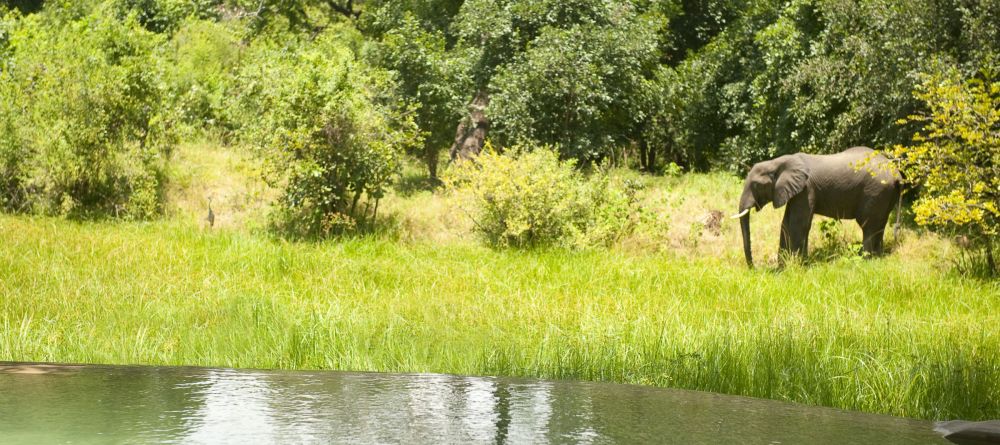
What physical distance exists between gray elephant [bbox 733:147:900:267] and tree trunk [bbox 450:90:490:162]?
6664 mm

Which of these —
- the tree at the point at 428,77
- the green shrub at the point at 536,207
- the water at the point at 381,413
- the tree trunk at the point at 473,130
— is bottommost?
the water at the point at 381,413

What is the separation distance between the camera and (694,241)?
13484 millimetres

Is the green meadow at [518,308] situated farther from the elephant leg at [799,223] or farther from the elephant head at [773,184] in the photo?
the elephant head at [773,184]

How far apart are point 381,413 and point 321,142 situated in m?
10.7

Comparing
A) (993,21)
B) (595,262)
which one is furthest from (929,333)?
(993,21)

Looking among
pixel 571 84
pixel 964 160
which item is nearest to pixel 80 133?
pixel 571 84

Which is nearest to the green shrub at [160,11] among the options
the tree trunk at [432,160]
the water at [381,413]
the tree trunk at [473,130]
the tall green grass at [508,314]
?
the tree trunk at [432,160]

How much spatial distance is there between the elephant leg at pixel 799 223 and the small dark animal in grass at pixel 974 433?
954 cm

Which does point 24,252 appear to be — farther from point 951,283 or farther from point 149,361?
point 951,283

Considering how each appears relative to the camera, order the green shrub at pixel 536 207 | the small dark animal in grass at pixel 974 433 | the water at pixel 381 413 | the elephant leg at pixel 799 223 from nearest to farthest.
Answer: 1. the water at pixel 381 413
2. the small dark animal in grass at pixel 974 433
3. the elephant leg at pixel 799 223
4. the green shrub at pixel 536 207

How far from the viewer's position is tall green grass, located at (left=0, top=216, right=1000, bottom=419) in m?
5.57

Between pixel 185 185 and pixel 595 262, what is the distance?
7.85 meters

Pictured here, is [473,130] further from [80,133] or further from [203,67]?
[203,67]

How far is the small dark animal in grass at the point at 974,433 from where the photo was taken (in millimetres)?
3016
